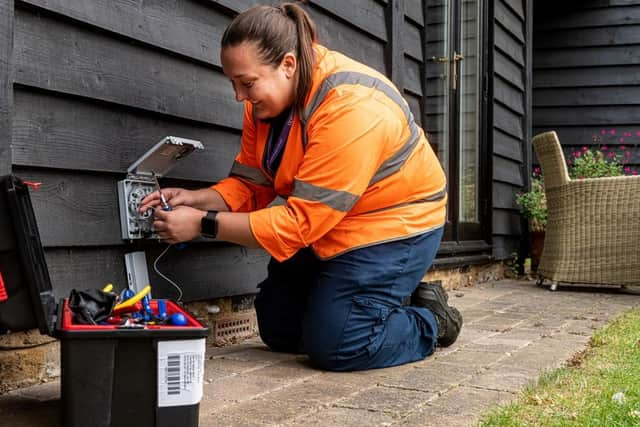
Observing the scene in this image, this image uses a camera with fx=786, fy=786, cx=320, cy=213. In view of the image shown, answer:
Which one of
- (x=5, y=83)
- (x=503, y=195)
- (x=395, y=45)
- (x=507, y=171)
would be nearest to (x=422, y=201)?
(x=5, y=83)

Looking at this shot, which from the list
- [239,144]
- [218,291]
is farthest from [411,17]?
[218,291]

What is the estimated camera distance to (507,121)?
6168 millimetres

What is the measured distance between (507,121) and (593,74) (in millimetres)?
1966

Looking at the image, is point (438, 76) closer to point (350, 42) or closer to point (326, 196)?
point (350, 42)

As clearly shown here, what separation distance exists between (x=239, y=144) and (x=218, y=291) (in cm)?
55

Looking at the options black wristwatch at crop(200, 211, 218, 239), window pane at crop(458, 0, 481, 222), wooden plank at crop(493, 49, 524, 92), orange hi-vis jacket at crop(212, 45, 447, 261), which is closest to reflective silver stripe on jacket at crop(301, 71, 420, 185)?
orange hi-vis jacket at crop(212, 45, 447, 261)

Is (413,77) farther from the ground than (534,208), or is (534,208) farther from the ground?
(413,77)

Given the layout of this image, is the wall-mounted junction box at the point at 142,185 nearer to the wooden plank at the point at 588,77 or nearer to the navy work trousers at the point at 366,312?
the navy work trousers at the point at 366,312

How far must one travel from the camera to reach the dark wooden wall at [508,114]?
5814 millimetres

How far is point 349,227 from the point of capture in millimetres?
2443

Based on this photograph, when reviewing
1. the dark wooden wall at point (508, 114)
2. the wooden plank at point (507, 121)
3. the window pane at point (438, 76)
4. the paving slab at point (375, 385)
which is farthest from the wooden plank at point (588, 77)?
the paving slab at point (375, 385)

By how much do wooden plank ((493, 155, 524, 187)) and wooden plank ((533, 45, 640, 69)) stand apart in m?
1.76

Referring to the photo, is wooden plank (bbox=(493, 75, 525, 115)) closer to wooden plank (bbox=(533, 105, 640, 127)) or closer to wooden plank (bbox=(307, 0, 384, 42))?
wooden plank (bbox=(533, 105, 640, 127))

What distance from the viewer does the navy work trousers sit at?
7.89 ft
